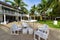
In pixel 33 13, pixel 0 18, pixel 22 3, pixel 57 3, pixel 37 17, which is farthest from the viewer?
pixel 33 13

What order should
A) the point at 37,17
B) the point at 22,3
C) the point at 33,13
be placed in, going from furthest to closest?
1. the point at 33,13
2. the point at 37,17
3. the point at 22,3

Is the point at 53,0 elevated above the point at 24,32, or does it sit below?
above

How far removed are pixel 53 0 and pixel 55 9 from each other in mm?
2699

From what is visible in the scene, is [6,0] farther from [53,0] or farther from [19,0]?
[53,0]

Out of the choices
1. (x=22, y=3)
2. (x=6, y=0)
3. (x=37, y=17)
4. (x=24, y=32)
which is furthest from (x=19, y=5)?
(x=24, y=32)

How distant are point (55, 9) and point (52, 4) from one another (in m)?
1.78

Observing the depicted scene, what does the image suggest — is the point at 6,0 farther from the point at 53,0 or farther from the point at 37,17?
the point at 53,0

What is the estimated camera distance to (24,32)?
11.3 meters

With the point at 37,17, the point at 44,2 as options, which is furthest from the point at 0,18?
the point at 37,17

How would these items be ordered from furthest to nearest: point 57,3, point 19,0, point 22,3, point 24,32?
point 22,3, point 19,0, point 57,3, point 24,32

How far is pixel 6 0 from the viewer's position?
138 ft

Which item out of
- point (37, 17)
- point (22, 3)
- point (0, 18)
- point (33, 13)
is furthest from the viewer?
point (33, 13)

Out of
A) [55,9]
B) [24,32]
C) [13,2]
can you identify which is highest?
[13,2]

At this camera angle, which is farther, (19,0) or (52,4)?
(19,0)
